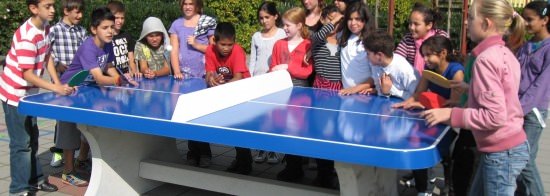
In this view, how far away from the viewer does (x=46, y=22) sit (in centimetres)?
417

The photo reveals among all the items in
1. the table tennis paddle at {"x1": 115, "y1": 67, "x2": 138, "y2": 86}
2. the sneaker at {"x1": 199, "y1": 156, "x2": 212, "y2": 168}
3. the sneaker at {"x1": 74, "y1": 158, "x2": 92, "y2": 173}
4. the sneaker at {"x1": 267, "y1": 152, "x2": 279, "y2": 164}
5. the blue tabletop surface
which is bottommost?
the sneaker at {"x1": 267, "y1": 152, "x2": 279, "y2": 164}

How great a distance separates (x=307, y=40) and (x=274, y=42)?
0.35m

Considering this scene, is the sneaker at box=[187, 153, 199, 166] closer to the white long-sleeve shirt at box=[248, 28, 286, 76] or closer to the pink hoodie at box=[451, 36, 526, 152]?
the white long-sleeve shirt at box=[248, 28, 286, 76]

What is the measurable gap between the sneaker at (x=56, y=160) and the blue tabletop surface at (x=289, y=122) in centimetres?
121

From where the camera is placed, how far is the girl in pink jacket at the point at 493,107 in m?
2.71

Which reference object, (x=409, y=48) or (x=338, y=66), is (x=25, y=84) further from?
(x=409, y=48)

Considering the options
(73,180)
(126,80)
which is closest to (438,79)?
(126,80)

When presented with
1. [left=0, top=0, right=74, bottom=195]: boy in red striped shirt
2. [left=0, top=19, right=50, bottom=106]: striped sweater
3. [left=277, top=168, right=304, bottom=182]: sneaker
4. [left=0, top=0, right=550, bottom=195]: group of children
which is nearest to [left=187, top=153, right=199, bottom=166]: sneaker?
[left=0, top=0, right=550, bottom=195]: group of children

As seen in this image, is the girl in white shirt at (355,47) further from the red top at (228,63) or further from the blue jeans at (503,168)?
the blue jeans at (503,168)

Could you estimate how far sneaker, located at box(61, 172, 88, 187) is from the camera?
4.76 meters

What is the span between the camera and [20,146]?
4.16 m

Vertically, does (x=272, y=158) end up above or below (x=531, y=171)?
below

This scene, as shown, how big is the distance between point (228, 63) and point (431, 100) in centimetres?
191

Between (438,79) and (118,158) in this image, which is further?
(118,158)
